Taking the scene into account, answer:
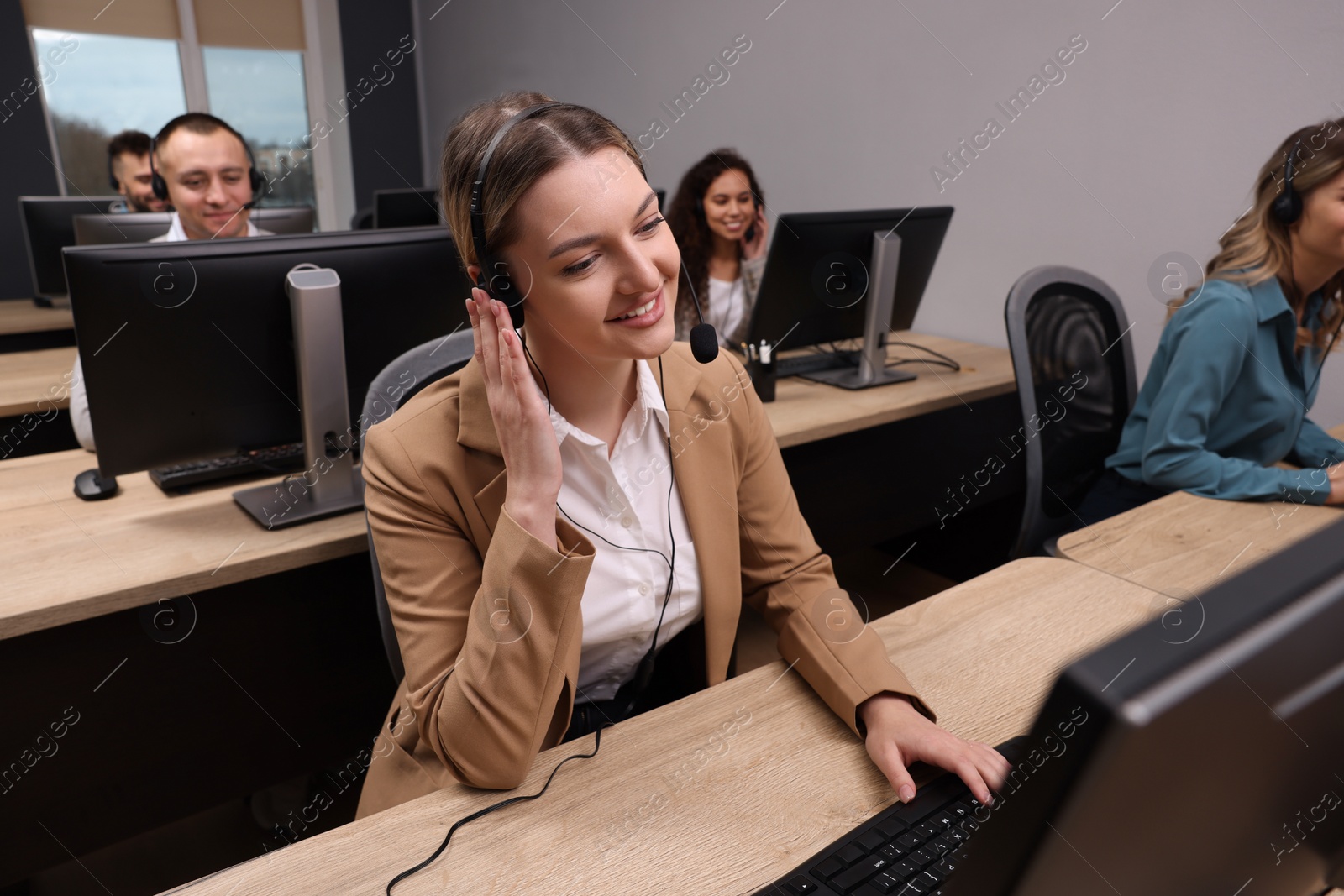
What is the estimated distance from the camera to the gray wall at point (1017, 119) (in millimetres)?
2242

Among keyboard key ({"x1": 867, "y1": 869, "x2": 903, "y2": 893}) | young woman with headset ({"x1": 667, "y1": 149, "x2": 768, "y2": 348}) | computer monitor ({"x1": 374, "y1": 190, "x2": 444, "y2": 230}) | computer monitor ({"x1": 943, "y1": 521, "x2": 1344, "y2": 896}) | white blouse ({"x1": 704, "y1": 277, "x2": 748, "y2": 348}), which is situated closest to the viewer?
computer monitor ({"x1": 943, "y1": 521, "x2": 1344, "y2": 896})

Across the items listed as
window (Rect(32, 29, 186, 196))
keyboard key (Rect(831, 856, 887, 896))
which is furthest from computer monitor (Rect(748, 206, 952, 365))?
window (Rect(32, 29, 186, 196))

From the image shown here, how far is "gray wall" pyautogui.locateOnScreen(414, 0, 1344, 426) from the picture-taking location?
88.3 inches

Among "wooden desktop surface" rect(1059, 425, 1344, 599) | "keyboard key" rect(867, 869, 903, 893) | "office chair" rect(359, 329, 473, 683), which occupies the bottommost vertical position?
"keyboard key" rect(867, 869, 903, 893)

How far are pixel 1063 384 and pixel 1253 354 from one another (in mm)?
361

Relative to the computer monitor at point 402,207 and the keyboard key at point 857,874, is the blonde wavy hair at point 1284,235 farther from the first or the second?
the computer monitor at point 402,207

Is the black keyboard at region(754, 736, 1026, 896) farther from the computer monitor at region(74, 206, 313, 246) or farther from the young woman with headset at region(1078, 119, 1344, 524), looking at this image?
the computer monitor at region(74, 206, 313, 246)

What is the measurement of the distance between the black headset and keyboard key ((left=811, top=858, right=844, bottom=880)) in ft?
5.38

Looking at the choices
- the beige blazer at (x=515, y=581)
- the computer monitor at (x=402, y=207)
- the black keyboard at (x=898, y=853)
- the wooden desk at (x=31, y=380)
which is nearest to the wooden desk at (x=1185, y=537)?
the beige blazer at (x=515, y=581)

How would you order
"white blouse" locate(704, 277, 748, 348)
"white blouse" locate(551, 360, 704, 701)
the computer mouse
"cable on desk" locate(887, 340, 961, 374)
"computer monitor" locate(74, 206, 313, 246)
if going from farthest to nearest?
"white blouse" locate(704, 277, 748, 348) → "cable on desk" locate(887, 340, 961, 374) → "computer monitor" locate(74, 206, 313, 246) → the computer mouse → "white blouse" locate(551, 360, 704, 701)

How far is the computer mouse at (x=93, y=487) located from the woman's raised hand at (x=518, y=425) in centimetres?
102

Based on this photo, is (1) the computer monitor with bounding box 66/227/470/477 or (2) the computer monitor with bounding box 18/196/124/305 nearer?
(1) the computer monitor with bounding box 66/227/470/477

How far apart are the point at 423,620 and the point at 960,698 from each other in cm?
57

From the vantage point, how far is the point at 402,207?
3.47m
